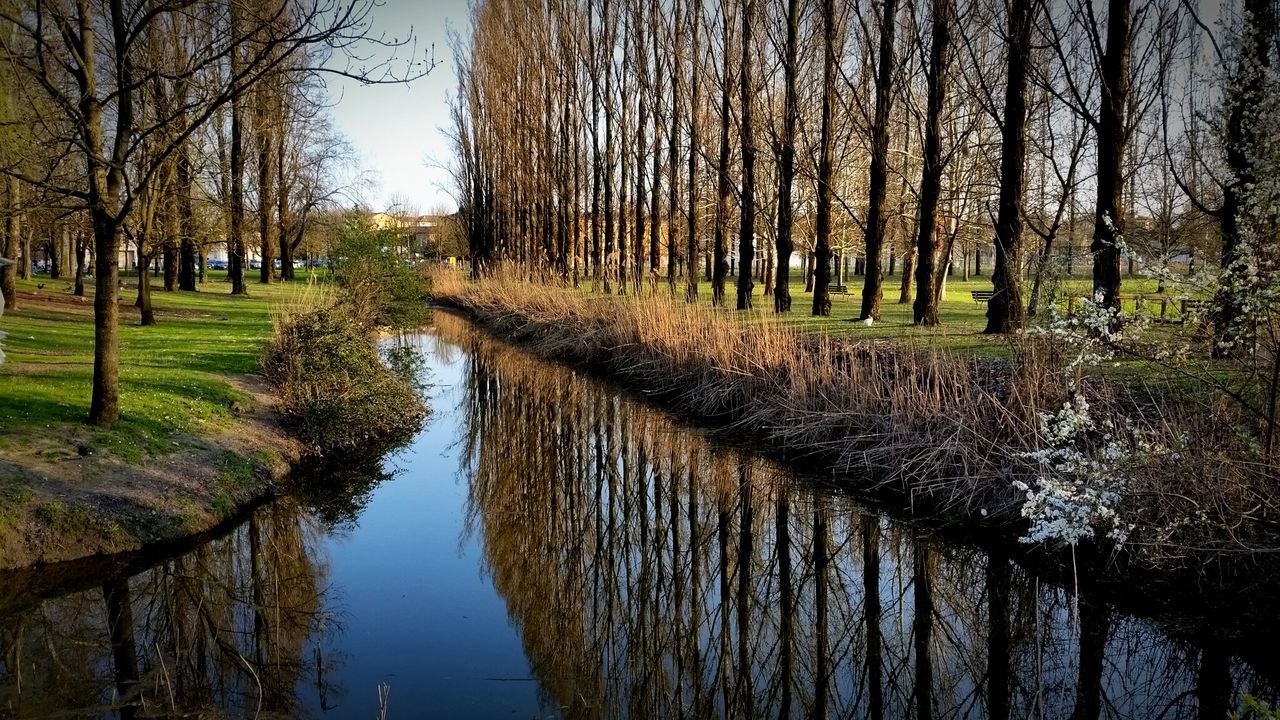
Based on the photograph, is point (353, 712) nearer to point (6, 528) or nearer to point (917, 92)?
point (6, 528)

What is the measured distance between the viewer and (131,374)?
9.87 meters

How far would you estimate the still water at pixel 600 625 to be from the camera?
4.48 m

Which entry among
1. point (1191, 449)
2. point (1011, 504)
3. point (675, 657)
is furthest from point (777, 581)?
point (1191, 449)

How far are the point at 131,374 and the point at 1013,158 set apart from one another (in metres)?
11.6

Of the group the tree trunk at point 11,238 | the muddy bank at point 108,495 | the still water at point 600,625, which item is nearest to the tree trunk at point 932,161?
the still water at point 600,625

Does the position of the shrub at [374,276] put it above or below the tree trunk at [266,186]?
below

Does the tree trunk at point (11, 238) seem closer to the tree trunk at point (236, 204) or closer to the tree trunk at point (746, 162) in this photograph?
the tree trunk at point (236, 204)

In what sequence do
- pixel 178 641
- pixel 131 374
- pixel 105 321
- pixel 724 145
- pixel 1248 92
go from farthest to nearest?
pixel 724 145
pixel 131 374
pixel 105 321
pixel 178 641
pixel 1248 92

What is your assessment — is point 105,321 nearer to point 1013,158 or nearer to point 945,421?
point 945,421

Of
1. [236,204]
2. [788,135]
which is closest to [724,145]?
[788,135]

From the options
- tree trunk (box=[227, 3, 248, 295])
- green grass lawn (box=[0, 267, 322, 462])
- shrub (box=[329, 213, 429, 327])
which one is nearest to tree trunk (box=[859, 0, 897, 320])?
shrub (box=[329, 213, 429, 327])

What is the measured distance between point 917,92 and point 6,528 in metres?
21.2

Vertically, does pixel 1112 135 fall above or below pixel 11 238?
above

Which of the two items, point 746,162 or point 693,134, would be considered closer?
point 746,162
